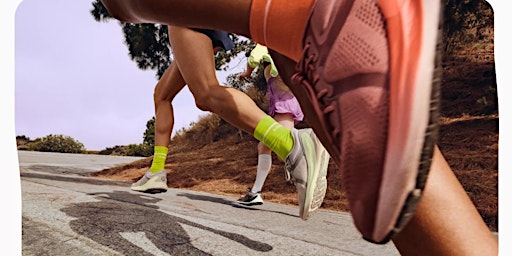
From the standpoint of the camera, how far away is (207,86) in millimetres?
786

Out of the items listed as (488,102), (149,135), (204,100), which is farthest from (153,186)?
(149,135)

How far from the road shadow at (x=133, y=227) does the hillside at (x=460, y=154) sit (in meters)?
0.96

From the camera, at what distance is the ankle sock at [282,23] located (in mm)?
311

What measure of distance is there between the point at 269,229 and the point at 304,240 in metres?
0.12

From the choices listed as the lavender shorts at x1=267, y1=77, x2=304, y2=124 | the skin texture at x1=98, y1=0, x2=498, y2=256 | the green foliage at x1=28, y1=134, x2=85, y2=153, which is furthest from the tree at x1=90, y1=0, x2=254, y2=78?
the skin texture at x1=98, y1=0, x2=498, y2=256

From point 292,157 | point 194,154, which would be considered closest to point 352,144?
point 292,157

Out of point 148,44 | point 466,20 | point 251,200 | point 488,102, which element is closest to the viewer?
point 251,200

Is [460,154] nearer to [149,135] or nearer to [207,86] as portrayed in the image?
[207,86]

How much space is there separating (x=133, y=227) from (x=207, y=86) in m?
0.34

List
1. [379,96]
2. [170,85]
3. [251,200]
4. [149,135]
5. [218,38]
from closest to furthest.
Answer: [379,96], [218,38], [170,85], [251,200], [149,135]

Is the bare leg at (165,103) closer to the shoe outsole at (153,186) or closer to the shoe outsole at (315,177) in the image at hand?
the shoe outsole at (153,186)

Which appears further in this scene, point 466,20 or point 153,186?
point 466,20

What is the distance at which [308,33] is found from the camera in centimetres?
30

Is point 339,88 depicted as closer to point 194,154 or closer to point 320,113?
point 320,113
